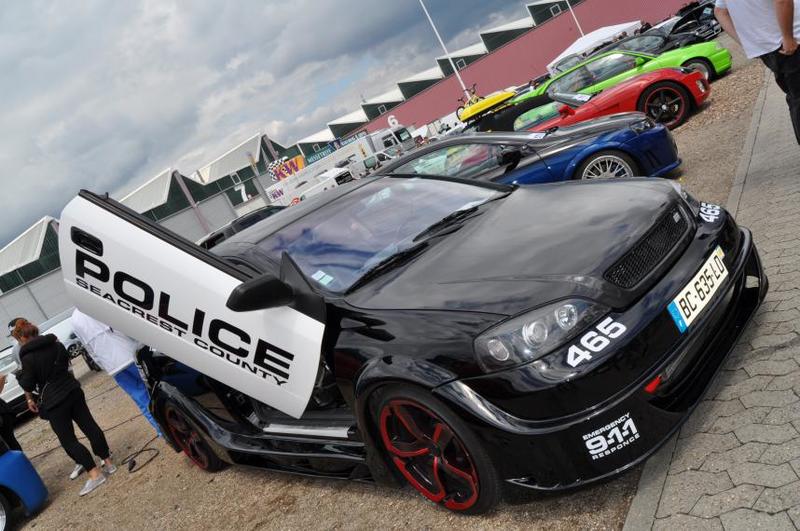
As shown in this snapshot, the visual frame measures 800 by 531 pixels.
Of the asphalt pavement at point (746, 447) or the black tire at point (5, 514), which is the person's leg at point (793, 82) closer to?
the asphalt pavement at point (746, 447)

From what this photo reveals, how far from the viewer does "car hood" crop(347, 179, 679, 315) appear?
249cm

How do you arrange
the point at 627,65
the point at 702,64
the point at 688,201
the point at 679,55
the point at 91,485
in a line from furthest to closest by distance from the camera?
the point at 702,64 < the point at 627,65 < the point at 679,55 < the point at 91,485 < the point at 688,201

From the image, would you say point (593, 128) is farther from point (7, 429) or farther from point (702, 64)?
point (7, 429)

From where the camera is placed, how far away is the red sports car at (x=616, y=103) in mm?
9445

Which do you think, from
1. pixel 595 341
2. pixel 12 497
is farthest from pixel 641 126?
pixel 12 497

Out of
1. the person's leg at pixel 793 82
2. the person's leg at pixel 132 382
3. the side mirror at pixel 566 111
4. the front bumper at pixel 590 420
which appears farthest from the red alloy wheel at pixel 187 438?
the side mirror at pixel 566 111

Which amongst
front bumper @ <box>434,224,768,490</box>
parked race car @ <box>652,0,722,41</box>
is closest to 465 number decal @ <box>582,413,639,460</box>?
front bumper @ <box>434,224,768,490</box>

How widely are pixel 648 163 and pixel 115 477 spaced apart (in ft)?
20.8

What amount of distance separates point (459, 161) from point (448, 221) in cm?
374

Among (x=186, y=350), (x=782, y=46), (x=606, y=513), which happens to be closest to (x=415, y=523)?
(x=606, y=513)

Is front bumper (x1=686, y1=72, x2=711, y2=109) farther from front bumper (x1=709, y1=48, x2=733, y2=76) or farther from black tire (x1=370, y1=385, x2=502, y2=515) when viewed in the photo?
black tire (x1=370, y1=385, x2=502, y2=515)

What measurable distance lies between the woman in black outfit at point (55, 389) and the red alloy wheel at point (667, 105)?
27.8ft

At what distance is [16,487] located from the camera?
18.5 ft

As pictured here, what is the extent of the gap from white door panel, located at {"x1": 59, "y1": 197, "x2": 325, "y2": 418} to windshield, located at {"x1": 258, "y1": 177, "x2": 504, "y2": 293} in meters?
0.36
